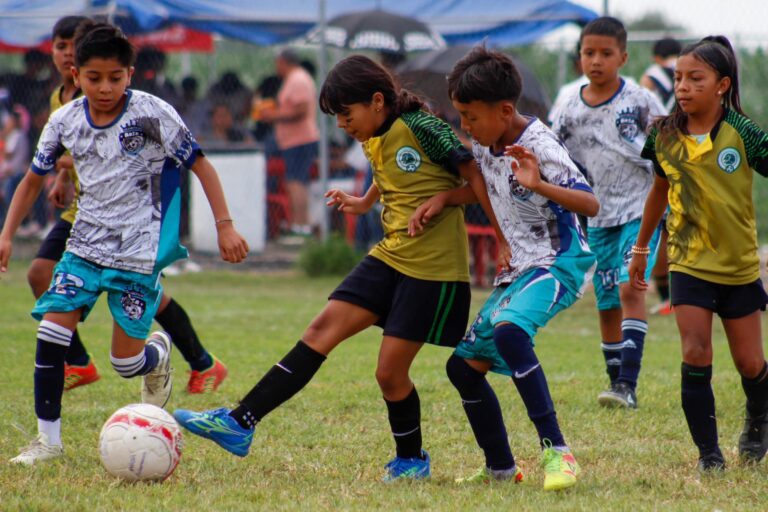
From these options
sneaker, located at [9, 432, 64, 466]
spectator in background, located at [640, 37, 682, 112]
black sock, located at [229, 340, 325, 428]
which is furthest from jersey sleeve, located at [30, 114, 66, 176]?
spectator in background, located at [640, 37, 682, 112]

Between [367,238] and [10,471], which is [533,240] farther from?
[367,238]

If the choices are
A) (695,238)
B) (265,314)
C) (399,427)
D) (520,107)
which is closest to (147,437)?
(399,427)

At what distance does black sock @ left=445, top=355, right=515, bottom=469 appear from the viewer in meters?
4.19

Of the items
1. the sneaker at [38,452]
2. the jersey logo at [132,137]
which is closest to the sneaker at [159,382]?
the sneaker at [38,452]

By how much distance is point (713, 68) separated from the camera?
429cm

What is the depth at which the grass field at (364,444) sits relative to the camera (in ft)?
12.7

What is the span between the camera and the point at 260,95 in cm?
1530

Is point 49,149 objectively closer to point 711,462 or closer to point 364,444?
point 364,444

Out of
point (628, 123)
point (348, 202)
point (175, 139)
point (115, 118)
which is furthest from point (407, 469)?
point (628, 123)

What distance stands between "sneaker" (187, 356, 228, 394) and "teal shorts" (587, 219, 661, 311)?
6.69 feet

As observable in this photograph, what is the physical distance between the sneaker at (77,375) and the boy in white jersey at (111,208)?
1.28 m

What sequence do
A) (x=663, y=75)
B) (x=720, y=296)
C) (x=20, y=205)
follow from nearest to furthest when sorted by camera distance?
(x=720, y=296)
(x=20, y=205)
(x=663, y=75)

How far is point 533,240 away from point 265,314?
5794 millimetres

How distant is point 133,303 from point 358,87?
135cm
